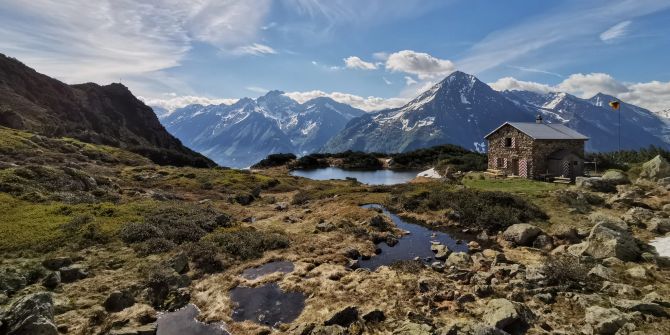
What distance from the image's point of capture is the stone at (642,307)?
13934mm

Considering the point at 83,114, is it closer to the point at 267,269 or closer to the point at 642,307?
the point at 267,269

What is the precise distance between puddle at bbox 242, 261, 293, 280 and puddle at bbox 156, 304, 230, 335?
4387 millimetres

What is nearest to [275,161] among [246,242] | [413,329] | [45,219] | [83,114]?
[83,114]

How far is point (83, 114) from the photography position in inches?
5064

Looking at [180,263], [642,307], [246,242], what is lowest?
[642,307]

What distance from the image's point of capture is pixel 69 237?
71.9 ft

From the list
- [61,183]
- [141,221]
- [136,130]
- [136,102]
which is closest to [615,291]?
[141,221]

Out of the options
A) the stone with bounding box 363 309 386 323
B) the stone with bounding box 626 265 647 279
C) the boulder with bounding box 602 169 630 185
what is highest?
the boulder with bounding box 602 169 630 185

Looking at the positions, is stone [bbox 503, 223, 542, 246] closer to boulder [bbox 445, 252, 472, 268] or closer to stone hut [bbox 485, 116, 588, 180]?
boulder [bbox 445, 252, 472, 268]

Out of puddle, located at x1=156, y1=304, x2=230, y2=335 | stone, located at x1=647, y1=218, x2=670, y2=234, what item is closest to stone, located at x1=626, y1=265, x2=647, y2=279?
stone, located at x1=647, y1=218, x2=670, y2=234

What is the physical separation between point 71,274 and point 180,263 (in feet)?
16.0

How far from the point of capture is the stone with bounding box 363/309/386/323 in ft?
48.7

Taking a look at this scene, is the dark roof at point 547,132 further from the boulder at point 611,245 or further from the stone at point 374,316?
the stone at point 374,316

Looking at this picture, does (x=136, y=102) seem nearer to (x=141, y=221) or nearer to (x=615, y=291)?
(x=141, y=221)
